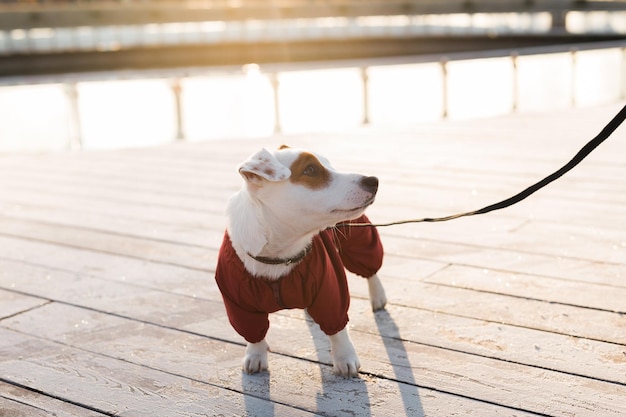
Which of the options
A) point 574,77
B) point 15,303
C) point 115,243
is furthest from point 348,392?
point 574,77

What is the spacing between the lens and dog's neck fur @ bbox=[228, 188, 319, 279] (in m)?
2.50

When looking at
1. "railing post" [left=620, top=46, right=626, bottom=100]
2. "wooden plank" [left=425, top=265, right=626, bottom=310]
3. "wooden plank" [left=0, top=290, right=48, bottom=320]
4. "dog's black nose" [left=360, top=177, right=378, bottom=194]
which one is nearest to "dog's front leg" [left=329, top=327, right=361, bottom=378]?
"dog's black nose" [left=360, top=177, right=378, bottom=194]

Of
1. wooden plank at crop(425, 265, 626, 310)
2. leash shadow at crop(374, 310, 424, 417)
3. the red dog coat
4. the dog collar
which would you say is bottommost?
leash shadow at crop(374, 310, 424, 417)

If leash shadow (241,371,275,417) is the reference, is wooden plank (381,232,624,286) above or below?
above

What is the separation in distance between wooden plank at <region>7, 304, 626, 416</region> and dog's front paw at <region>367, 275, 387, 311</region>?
0.23 m

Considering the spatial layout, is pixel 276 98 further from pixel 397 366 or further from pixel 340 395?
pixel 340 395

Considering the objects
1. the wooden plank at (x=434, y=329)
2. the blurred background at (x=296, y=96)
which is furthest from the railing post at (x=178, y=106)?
the wooden plank at (x=434, y=329)

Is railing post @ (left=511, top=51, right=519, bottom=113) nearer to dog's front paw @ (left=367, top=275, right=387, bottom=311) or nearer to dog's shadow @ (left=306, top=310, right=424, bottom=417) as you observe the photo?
dog's front paw @ (left=367, top=275, right=387, bottom=311)

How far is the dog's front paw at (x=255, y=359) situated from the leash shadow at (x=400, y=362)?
404 millimetres

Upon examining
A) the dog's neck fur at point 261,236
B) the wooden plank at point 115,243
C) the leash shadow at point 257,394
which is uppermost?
the dog's neck fur at point 261,236

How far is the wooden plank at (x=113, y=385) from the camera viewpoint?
2.43 m

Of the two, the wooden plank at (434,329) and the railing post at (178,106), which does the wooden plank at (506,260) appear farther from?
the railing post at (178,106)

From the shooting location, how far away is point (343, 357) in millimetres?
2584

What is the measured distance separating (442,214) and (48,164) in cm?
363
